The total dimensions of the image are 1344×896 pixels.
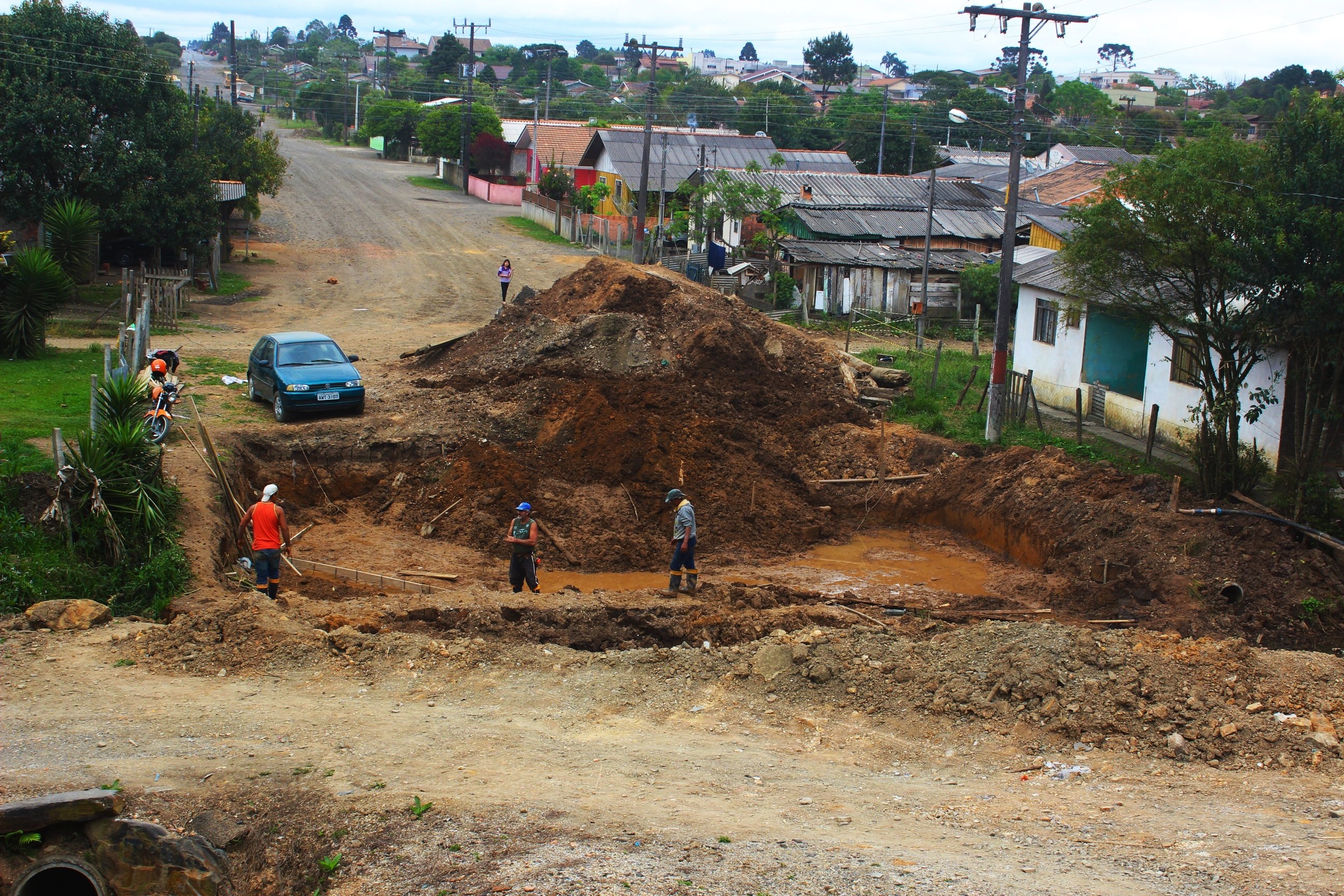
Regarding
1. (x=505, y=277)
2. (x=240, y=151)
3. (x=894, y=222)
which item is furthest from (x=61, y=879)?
(x=894, y=222)

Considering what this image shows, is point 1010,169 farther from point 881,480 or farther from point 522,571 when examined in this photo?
point 522,571

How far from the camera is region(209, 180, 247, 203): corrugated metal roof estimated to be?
3484cm

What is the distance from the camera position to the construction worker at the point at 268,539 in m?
13.0

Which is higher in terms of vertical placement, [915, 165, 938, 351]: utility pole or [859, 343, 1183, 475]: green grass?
[915, 165, 938, 351]: utility pole

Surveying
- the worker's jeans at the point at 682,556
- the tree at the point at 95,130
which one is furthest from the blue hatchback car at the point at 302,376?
the tree at the point at 95,130

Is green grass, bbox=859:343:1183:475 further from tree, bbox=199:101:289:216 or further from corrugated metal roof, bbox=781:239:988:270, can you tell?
tree, bbox=199:101:289:216

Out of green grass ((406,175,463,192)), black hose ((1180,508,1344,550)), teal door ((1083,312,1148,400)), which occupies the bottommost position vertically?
black hose ((1180,508,1344,550))

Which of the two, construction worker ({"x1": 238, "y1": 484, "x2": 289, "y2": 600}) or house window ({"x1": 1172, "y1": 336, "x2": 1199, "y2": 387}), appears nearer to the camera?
construction worker ({"x1": 238, "y1": 484, "x2": 289, "y2": 600})

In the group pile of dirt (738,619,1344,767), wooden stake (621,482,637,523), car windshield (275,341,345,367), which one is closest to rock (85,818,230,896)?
pile of dirt (738,619,1344,767)

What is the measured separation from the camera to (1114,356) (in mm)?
23141

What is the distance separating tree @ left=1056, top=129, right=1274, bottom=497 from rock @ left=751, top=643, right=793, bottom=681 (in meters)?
8.55

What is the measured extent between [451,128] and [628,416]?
47.2 m

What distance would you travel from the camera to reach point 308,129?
92875mm

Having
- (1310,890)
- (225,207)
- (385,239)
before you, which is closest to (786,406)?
(1310,890)
